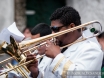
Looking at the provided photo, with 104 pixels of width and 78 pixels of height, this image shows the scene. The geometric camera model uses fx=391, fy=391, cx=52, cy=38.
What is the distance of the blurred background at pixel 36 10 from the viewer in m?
8.70

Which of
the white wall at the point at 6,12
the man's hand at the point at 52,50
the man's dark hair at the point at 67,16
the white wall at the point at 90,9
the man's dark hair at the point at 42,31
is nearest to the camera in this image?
the man's hand at the point at 52,50

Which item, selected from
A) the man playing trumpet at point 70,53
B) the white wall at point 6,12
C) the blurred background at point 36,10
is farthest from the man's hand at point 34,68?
the white wall at point 6,12

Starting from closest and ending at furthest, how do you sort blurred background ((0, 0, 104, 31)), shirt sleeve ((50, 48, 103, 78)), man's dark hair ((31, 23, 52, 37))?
shirt sleeve ((50, 48, 103, 78)) < man's dark hair ((31, 23, 52, 37)) < blurred background ((0, 0, 104, 31))

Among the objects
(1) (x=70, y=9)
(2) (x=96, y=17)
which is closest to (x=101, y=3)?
(2) (x=96, y=17)

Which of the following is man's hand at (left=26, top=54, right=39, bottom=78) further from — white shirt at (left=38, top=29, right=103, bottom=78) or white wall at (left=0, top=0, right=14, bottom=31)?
white wall at (left=0, top=0, right=14, bottom=31)

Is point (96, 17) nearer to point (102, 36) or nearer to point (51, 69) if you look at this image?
point (102, 36)

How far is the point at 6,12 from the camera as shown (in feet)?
31.1

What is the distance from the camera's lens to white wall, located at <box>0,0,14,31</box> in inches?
370

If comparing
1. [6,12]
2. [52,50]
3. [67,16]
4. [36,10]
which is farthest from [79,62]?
[36,10]

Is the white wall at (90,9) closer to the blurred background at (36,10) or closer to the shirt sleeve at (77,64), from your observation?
the blurred background at (36,10)

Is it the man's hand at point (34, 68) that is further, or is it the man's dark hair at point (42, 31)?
the man's dark hair at point (42, 31)

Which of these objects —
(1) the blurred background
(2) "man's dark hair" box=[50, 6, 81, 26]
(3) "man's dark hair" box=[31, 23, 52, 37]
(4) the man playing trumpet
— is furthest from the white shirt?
(1) the blurred background

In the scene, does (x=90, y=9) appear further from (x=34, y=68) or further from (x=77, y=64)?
(x=77, y=64)

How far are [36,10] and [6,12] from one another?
103 cm
